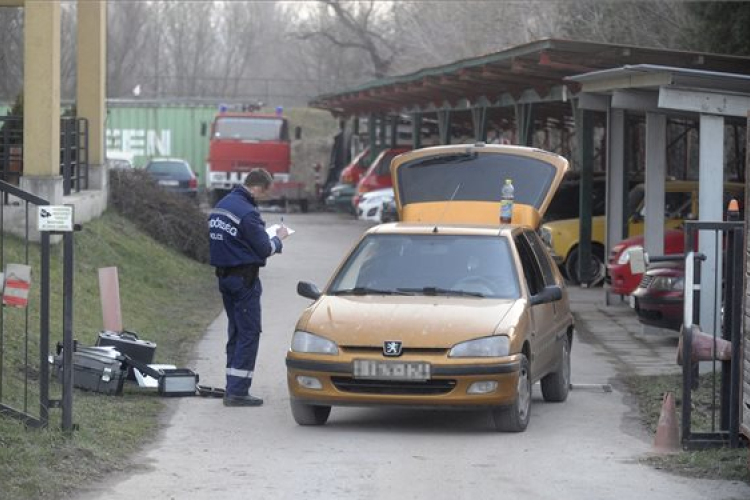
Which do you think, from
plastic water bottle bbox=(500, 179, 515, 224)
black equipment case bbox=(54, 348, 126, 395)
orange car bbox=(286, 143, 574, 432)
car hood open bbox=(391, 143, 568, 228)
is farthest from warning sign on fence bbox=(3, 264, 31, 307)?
car hood open bbox=(391, 143, 568, 228)

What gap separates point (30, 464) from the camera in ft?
27.3

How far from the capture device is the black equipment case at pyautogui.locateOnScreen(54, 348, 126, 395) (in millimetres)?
11336

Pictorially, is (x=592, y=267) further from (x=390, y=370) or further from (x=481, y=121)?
(x=390, y=370)

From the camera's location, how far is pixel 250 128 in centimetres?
4531

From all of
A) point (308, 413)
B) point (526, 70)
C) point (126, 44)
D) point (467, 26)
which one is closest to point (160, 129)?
point (467, 26)

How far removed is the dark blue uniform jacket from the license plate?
64.2 inches

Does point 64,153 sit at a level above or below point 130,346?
above

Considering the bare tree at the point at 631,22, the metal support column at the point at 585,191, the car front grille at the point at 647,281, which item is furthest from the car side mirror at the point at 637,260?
the bare tree at the point at 631,22

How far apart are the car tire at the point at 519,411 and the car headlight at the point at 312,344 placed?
125cm

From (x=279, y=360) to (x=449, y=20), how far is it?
37.3 metres

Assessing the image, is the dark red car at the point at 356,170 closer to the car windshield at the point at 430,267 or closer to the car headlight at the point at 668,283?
the car headlight at the point at 668,283

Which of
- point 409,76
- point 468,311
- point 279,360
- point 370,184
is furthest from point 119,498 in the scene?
point 370,184

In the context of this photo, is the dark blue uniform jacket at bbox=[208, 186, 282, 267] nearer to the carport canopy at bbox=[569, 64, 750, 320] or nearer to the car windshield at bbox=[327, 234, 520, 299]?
the car windshield at bbox=[327, 234, 520, 299]

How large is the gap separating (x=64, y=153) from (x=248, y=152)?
23.9m
